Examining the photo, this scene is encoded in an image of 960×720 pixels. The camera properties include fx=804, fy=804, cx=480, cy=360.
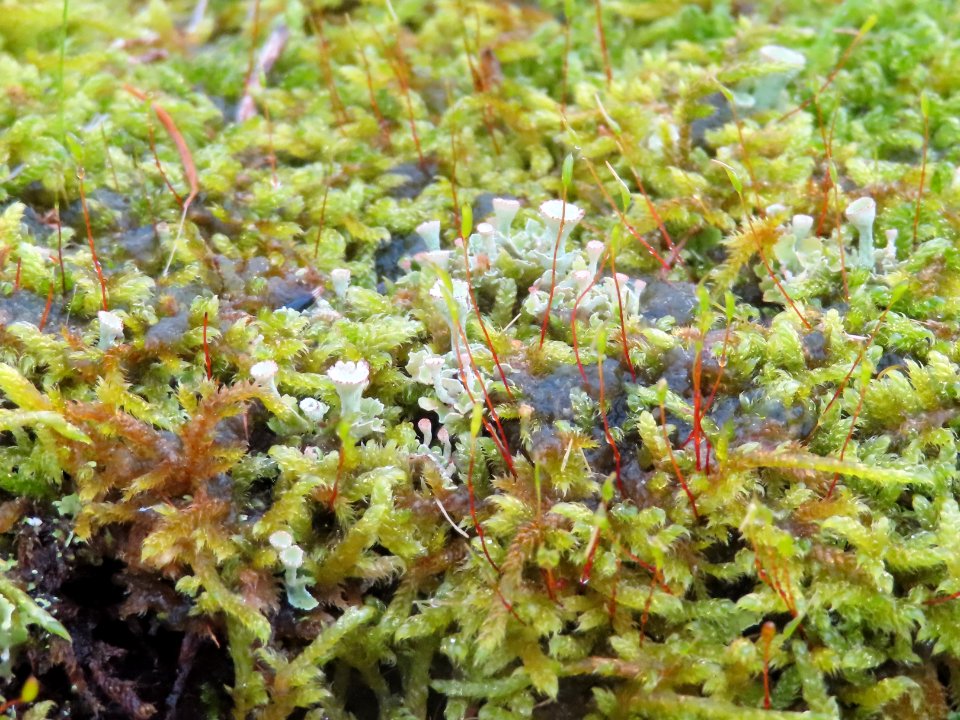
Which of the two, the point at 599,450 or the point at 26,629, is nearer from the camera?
the point at 26,629

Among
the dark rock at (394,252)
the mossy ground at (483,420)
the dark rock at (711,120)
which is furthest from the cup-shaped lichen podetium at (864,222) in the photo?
the dark rock at (394,252)

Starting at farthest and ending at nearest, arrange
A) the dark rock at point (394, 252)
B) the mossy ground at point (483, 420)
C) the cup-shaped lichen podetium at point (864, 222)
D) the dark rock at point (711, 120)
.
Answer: the dark rock at point (711, 120), the dark rock at point (394, 252), the cup-shaped lichen podetium at point (864, 222), the mossy ground at point (483, 420)

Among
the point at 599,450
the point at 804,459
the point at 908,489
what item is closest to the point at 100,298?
the point at 599,450

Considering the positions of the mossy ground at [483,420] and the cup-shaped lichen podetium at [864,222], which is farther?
the cup-shaped lichen podetium at [864,222]

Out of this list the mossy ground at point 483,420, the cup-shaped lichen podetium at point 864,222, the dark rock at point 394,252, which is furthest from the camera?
the dark rock at point 394,252

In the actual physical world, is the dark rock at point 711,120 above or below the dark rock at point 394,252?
Result: above

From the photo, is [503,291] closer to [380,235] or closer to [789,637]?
[380,235]

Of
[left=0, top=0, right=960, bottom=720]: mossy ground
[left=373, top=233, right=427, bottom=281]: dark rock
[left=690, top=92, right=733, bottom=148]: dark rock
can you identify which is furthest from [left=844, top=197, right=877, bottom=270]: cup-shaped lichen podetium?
[left=373, top=233, right=427, bottom=281]: dark rock

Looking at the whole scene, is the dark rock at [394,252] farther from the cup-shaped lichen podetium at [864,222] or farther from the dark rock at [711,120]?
the cup-shaped lichen podetium at [864,222]
